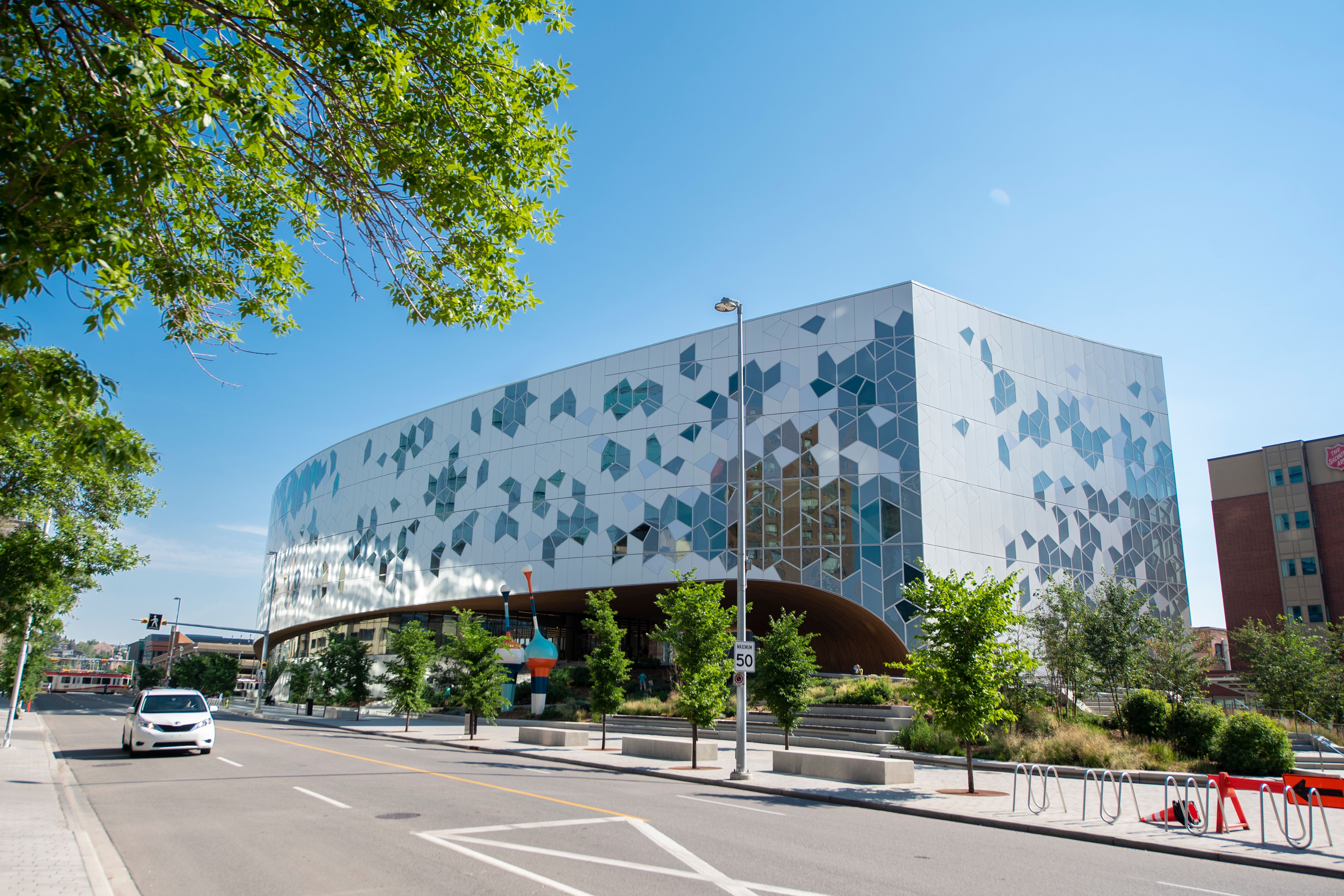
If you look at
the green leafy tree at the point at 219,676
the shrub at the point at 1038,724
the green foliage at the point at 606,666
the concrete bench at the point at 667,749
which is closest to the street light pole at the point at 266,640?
the green leafy tree at the point at 219,676

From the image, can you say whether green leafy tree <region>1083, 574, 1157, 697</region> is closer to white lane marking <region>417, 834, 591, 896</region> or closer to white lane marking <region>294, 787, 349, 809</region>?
white lane marking <region>294, 787, 349, 809</region>

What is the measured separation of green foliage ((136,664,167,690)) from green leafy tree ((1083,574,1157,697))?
341ft

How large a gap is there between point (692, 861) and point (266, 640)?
5491 cm

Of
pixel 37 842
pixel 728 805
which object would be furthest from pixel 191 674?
pixel 728 805

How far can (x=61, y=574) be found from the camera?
25219 millimetres

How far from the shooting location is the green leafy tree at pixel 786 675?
76.2 feet

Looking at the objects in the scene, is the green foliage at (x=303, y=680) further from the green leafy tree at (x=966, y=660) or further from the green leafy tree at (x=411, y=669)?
the green leafy tree at (x=966, y=660)

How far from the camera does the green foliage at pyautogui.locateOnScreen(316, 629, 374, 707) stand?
43438mm

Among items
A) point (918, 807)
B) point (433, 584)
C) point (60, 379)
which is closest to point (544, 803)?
point (918, 807)

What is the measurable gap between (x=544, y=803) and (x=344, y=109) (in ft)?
36.0

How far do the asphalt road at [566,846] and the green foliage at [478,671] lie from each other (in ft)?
45.2

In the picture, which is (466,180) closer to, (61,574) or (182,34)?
(182,34)

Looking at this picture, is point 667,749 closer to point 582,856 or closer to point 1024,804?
point 1024,804

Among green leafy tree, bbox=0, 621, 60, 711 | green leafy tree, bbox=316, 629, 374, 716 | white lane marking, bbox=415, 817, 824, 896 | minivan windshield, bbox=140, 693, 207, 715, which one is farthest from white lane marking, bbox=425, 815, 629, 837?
green leafy tree, bbox=0, 621, 60, 711
